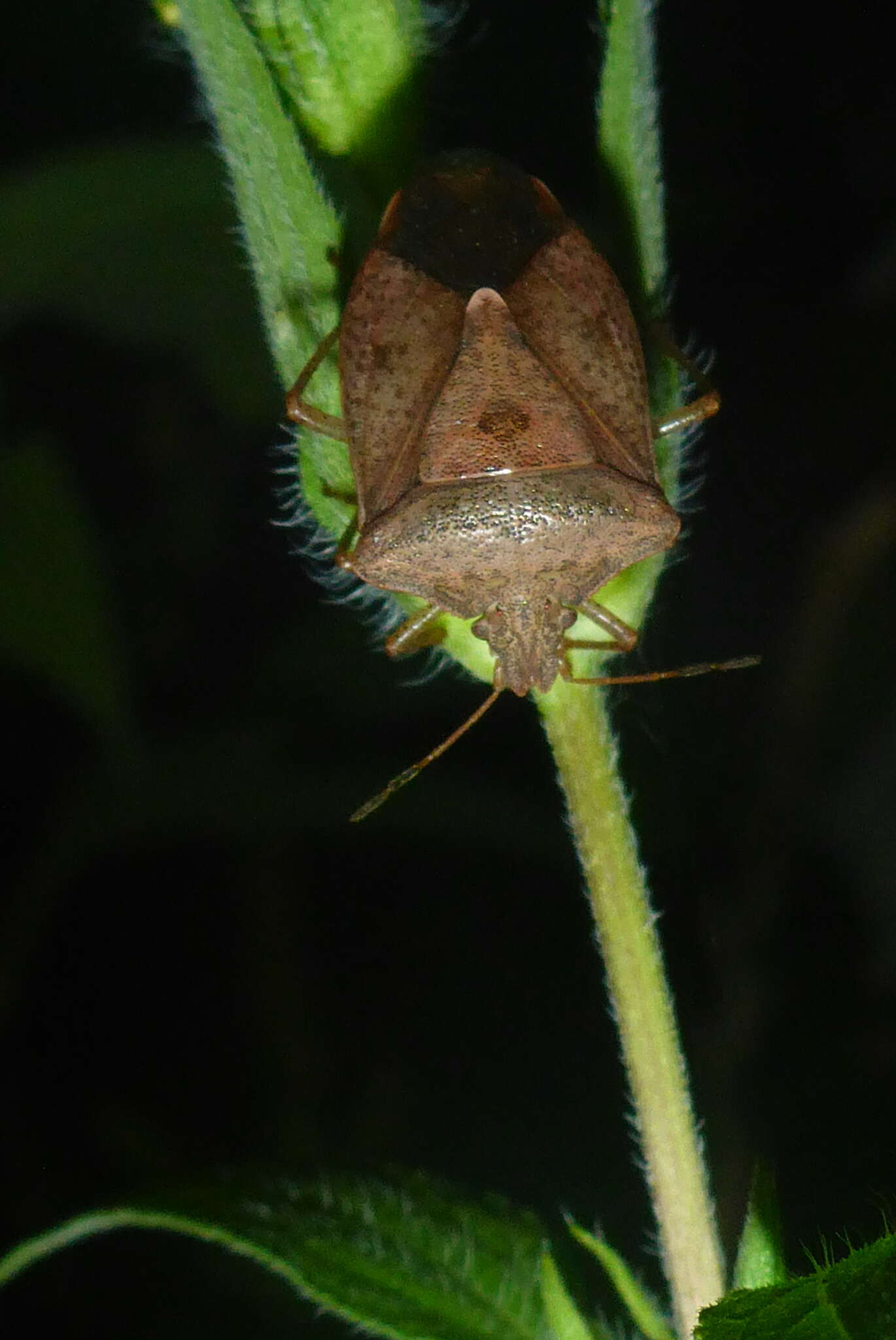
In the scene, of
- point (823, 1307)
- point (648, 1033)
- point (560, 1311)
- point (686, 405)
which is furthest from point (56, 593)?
point (823, 1307)

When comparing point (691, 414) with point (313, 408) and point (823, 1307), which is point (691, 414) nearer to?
point (313, 408)

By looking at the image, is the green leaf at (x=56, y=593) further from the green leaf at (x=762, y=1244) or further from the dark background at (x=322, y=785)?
the green leaf at (x=762, y=1244)

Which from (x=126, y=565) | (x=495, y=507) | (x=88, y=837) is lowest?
(x=88, y=837)

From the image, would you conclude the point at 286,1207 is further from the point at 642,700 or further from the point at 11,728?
the point at 11,728

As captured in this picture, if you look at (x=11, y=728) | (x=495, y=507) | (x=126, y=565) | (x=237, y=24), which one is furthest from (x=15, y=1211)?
(x=237, y=24)

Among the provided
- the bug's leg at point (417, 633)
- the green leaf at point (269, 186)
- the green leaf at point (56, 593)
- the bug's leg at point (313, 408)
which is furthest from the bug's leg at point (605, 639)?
the green leaf at point (56, 593)

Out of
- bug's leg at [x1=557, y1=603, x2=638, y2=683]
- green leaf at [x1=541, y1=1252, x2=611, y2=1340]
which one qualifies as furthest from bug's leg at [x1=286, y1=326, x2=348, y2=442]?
green leaf at [x1=541, y1=1252, x2=611, y2=1340]
